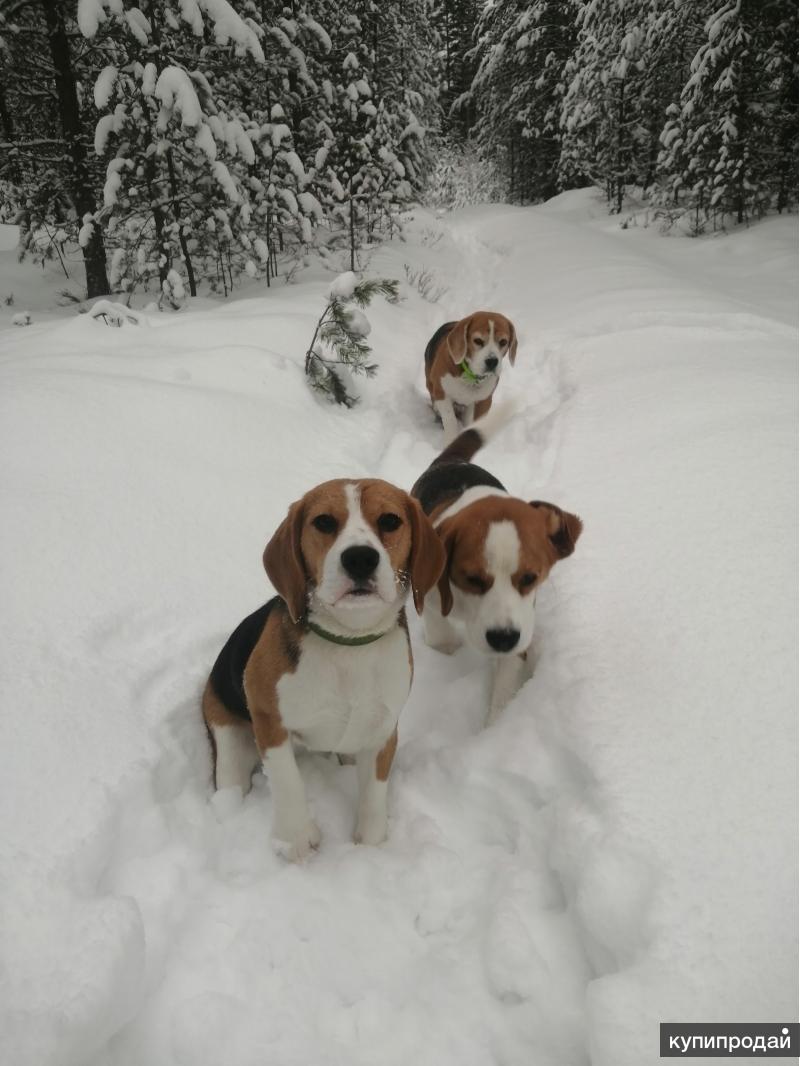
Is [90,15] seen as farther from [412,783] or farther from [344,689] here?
[412,783]

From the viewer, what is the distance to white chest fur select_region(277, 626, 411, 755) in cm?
192

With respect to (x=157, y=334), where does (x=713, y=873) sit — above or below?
below

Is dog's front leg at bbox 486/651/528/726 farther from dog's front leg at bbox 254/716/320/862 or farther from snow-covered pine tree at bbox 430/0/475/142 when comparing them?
snow-covered pine tree at bbox 430/0/475/142

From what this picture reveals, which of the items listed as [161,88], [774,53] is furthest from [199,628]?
[774,53]

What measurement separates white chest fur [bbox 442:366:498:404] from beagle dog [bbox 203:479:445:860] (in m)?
3.56

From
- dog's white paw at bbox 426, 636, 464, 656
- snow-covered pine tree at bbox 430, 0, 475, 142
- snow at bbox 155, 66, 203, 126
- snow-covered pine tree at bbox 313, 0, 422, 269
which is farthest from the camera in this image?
snow-covered pine tree at bbox 430, 0, 475, 142

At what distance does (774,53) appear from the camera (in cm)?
973

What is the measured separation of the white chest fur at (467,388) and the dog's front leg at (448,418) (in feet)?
0.30

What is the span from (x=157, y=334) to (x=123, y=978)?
5.06m

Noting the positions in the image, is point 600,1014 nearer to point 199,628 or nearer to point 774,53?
point 199,628

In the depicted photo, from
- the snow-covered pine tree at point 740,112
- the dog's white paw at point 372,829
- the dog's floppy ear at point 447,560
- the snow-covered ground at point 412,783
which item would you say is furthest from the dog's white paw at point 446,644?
the snow-covered pine tree at point 740,112

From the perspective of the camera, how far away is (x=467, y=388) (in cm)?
531

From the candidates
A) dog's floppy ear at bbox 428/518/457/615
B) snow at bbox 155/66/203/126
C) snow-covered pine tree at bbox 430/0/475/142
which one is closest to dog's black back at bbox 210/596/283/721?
dog's floppy ear at bbox 428/518/457/615

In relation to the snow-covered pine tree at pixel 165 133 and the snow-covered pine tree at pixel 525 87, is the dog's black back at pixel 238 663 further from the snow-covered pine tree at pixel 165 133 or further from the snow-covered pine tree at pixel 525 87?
the snow-covered pine tree at pixel 525 87
